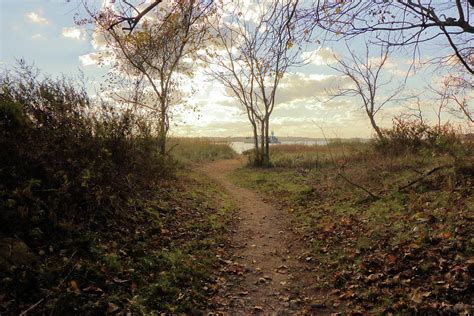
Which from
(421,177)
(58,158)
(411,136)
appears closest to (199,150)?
(411,136)

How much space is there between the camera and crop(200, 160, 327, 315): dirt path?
4.36m

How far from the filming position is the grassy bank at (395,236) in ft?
12.9

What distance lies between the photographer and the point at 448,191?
6.99 metres

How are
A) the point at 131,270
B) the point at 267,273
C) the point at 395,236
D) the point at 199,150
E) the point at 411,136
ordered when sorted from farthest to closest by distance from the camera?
1. the point at 199,150
2. the point at 411,136
3. the point at 395,236
4. the point at 267,273
5. the point at 131,270

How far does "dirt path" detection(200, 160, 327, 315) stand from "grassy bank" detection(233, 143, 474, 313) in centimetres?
27

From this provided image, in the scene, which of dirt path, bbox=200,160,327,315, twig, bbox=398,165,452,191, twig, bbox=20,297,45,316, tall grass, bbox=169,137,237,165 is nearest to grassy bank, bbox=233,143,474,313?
twig, bbox=398,165,452,191

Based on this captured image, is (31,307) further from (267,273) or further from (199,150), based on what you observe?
(199,150)

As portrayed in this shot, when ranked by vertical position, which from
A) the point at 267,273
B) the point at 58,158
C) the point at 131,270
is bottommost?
the point at 267,273

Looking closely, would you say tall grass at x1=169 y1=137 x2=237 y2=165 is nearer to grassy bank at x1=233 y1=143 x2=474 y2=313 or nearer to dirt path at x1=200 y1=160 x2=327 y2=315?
grassy bank at x1=233 y1=143 x2=474 y2=313

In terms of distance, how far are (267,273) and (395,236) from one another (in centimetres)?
226

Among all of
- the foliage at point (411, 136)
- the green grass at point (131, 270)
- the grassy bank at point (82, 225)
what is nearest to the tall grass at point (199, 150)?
the foliage at point (411, 136)

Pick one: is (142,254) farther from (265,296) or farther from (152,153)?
(152,153)

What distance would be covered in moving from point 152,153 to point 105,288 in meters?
5.58

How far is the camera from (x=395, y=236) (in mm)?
5516
